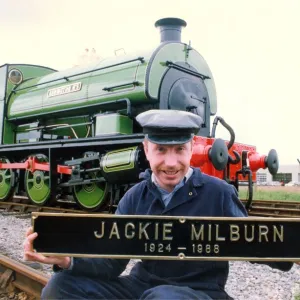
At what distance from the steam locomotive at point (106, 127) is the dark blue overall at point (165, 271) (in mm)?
3530

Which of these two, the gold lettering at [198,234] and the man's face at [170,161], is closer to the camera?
the gold lettering at [198,234]

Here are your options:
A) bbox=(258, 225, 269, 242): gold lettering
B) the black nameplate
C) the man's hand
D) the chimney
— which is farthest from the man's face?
the chimney

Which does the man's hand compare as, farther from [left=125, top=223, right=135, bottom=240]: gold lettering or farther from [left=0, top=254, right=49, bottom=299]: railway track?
[left=0, top=254, right=49, bottom=299]: railway track

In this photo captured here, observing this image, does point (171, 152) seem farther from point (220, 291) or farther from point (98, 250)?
A: point (220, 291)

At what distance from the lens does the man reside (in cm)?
128

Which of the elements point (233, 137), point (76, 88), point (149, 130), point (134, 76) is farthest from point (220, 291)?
point (76, 88)

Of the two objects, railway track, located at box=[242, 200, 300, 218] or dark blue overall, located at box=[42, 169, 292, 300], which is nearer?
dark blue overall, located at box=[42, 169, 292, 300]

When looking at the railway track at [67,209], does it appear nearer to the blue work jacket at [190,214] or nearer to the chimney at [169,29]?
the chimney at [169,29]

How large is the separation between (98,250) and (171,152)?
0.36 metres

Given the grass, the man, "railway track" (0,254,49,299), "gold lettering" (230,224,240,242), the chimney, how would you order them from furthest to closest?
the grass, the chimney, "railway track" (0,254,49,299), the man, "gold lettering" (230,224,240,242)

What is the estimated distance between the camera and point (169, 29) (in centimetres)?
650

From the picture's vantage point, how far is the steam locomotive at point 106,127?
5473mm

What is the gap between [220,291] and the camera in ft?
4.36

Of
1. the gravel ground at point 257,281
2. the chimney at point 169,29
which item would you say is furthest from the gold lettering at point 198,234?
the chimney at point 169,29
